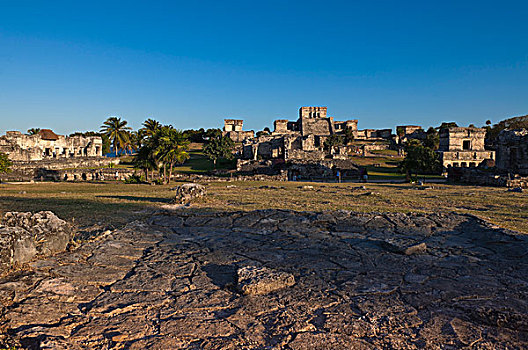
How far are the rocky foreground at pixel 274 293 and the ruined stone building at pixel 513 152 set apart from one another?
2712 cm

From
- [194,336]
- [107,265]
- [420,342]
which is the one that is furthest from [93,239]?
[420,342]

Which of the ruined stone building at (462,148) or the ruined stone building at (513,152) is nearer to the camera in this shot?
the ruined stone building at (513,152)

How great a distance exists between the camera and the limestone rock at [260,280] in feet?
11.9

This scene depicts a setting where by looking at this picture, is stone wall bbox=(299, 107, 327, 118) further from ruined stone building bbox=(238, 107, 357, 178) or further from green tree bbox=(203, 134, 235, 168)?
green tree bbox=(203, 134, 235, 168)

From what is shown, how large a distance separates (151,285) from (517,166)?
3283cm

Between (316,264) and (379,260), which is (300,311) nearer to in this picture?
(316,264)

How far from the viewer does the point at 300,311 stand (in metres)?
3.20

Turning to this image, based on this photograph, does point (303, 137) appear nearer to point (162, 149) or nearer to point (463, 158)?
point (463, 158)

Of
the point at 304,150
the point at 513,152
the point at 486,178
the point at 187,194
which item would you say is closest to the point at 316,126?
the point at 304,150

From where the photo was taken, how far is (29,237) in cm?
441

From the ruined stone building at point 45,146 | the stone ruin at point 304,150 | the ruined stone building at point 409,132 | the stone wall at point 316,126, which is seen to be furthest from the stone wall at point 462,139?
the ruined stone building at point 45,146

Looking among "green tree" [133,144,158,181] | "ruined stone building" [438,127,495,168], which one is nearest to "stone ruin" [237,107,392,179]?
"ruined stone building" [438,127,495,168]

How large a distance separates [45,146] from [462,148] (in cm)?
5797

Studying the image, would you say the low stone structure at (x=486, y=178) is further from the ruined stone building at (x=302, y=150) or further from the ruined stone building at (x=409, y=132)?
the ruined stone building at (x=409, y=132)
